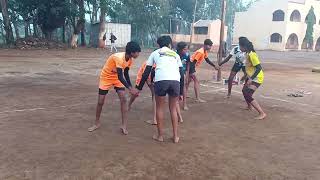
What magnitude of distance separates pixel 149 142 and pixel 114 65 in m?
1.33

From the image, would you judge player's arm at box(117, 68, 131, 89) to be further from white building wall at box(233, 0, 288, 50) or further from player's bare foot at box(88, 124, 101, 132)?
white building wall at box(233, 0, 288, 50)

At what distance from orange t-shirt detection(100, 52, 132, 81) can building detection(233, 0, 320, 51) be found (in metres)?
45.1

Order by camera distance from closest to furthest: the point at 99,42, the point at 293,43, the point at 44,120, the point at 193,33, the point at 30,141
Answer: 1. the point at 30,141
2. the point at 44,120
3. the point at 99,42
4. the point at 193,33
5. the point at 293,43

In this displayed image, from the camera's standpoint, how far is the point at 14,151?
4965 millimetres

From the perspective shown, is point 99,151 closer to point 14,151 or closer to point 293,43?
point 14,151

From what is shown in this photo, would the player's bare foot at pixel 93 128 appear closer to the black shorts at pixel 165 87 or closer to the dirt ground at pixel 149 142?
the dirt ground at pixel 149 142

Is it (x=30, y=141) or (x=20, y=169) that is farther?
(x=30, y=141)

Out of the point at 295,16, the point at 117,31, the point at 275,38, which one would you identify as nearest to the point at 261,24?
the point at 275,38

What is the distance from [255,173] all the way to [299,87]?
8.73 m

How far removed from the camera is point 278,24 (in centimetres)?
4797

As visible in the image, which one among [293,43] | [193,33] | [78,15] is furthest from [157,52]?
[293,43]

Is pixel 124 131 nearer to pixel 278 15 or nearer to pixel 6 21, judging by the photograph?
pixel 6 21

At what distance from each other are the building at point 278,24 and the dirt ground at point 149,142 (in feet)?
133

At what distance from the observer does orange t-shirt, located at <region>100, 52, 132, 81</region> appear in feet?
18.7
